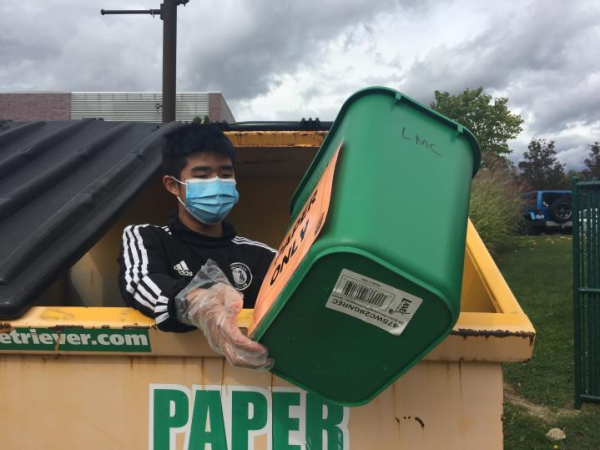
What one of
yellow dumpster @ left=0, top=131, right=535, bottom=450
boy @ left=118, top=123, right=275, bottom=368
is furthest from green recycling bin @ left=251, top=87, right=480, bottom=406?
boy @ left=118, top=123, right=275, bottom=368

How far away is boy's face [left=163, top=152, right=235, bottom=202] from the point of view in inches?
74.9

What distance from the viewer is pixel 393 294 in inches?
39.9

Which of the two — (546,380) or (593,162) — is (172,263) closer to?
(546,380)

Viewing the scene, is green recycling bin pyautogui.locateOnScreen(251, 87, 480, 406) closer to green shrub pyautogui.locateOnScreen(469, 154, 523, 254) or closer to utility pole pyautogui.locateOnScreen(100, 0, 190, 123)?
utility pole pyautogui.locateOnScreen(100, 0, 190, 123)

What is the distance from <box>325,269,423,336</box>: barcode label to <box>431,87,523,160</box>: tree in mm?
28511

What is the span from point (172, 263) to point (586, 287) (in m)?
4.16

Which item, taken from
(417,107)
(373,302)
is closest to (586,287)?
(417,107)

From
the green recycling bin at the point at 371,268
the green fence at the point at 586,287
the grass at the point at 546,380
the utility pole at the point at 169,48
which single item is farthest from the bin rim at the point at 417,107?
the utility pole at the point at 169,48

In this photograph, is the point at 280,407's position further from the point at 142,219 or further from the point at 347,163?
the point at 142,219

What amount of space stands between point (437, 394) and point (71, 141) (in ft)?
7.45

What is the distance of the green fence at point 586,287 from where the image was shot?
4.34 meters

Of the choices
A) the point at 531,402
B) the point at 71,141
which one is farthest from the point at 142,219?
the point at 531,402

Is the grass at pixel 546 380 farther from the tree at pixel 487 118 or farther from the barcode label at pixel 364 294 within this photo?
the tree at pixel 487 118

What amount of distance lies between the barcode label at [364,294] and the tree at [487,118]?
28531 millimetres
